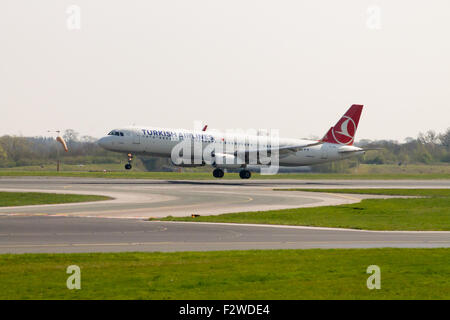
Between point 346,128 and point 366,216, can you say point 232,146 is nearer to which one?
point 346,128

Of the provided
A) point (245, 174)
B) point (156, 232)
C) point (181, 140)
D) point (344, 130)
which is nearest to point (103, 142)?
point (181, 140)

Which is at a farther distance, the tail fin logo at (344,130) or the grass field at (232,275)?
the tail fin logo at (344,130)

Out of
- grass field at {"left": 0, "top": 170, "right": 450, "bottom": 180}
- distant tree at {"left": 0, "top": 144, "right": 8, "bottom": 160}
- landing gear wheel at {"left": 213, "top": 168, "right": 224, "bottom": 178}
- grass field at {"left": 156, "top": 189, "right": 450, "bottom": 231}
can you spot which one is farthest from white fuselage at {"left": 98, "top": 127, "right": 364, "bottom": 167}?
distant tree at {"left": 0, "top": 144, "right": 8, "bottom": 160}

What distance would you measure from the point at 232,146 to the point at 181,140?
6.37 m

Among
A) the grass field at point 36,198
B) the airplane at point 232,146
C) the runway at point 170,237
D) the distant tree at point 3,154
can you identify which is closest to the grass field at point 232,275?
the runway at point 170,237

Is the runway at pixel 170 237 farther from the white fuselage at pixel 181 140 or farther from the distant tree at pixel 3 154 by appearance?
the distant tree at pixel 3 154

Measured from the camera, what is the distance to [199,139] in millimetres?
70188

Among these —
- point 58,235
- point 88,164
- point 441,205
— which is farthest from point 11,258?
point 88,164

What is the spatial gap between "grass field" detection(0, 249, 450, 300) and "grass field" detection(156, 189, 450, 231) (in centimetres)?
1223

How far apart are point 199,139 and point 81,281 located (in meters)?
54.1

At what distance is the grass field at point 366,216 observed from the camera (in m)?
35.2

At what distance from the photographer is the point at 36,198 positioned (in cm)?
4819

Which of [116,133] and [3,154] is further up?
[116,133]

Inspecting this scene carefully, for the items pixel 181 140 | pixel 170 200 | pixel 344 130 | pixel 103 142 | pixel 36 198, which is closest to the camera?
pixel 36 198
